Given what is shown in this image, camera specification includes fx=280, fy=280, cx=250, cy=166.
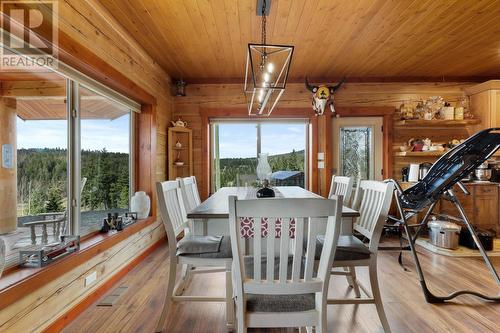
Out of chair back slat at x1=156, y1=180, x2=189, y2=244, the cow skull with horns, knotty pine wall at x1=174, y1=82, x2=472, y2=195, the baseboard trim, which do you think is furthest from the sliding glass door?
chair back slat at x1=156, y1=180, x2=189, y2=244

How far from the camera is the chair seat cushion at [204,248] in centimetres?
186

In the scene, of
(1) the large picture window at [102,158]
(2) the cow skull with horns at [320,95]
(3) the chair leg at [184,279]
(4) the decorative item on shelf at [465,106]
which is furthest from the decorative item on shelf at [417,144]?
(1) the large picture window at [102,158]

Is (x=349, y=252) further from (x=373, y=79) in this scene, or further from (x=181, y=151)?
(x=373, y=79)

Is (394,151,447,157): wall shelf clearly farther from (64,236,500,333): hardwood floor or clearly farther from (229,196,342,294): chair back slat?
(229,196,342,294): chair back slat

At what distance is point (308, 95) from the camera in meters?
4.74

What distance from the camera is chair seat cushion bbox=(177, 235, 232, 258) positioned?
186 centimetres

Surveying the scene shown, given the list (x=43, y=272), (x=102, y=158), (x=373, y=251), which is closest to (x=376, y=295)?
(x=373, y=251)

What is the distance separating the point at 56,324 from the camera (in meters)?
1.89

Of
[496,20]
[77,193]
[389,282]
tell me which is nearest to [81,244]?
[77,193]

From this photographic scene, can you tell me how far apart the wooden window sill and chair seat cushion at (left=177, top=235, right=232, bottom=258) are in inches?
31.3

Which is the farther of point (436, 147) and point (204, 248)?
point (436, 147)

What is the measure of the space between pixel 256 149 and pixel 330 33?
2.29m

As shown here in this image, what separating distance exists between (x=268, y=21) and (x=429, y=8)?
4.92 feet

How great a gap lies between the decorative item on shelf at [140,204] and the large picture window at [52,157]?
28 centimetres
